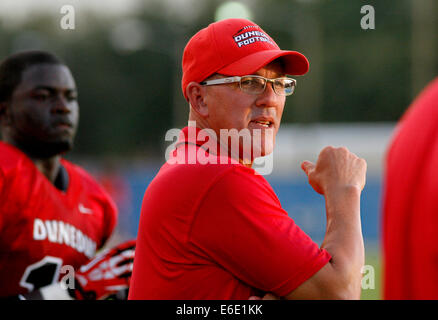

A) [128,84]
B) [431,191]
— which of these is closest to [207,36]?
[431,191]

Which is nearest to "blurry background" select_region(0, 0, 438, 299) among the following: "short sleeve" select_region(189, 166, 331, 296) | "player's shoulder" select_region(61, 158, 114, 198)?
"player's shoulder" select_region(61, 158, 114, 198)

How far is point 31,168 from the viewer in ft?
12.0

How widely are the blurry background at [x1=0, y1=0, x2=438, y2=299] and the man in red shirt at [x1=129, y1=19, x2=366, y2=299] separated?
14680mm

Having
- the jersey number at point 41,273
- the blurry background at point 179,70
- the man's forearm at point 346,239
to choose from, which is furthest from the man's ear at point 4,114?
the blurry background at point 179,70

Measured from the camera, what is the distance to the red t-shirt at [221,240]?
1.98m

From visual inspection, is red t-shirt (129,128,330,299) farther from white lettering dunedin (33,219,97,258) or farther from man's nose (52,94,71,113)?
man's nose (52,94,71,113)

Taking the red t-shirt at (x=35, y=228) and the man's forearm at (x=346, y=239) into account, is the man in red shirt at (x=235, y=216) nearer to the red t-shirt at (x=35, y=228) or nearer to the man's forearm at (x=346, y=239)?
the man's forearm at (x=346, y=239)

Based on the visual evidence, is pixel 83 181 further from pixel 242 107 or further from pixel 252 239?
pixel 252 239

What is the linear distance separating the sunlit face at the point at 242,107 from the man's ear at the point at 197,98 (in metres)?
0.02

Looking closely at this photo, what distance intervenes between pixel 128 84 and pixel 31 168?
41.2 m

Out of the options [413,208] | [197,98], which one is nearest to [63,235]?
[197,98]
